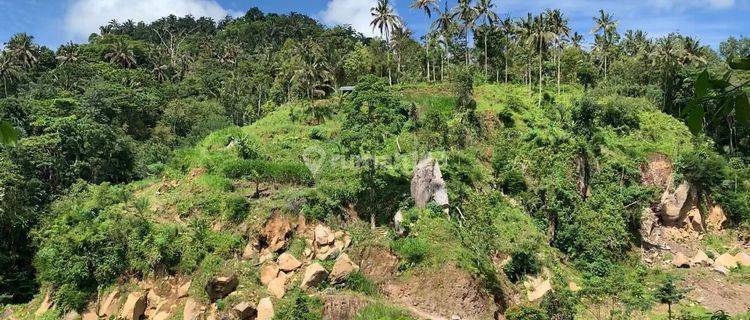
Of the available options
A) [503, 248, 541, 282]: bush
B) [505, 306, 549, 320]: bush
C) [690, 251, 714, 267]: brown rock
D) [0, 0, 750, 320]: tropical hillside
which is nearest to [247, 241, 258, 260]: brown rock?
[0, 0, 750, 320]: tropical hillside

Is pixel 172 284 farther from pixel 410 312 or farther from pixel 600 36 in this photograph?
pixel 600 36

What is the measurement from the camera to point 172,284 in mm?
20812

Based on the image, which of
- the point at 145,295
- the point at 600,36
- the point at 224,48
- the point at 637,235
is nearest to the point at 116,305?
the point at 145,295

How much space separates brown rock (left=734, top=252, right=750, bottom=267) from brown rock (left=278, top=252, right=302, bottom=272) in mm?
18669

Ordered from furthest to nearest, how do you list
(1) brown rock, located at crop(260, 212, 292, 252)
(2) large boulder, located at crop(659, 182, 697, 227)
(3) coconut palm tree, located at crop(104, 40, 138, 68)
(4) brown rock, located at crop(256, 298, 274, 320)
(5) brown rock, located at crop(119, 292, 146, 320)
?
(3) coconut palm tree, located at crop(104, 40, 138, 68) → (2) large boulder, located at crop(659, 182, 697, 227) → (1) brown rock, located at crop(260, 212, 292, 252) → (5) brown rock, located at crop(119, 292, 146, 320) → (4) brown rock, located at crop(256, 298, 274, 320)

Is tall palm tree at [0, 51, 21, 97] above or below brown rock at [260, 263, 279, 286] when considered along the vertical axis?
above

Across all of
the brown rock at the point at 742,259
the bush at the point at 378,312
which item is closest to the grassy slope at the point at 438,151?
the bush at the point at 378,312

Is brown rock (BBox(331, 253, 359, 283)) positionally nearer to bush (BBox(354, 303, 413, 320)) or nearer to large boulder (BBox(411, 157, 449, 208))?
bush (BBox(354, 303, 413, 320))

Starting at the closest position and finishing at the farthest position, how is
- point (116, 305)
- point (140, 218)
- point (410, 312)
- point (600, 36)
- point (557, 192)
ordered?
1. point (410, 312)
2. point (116, 305)
3. point (140, 218)
4. point (557, 192)
5. point (600, 36)

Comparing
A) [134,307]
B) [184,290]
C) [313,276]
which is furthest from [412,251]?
[134,307]

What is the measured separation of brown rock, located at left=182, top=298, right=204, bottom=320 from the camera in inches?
742

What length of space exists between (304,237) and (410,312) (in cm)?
513

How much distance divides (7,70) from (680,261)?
47.9 m

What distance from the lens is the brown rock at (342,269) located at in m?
19.4
